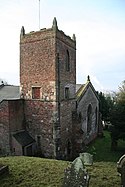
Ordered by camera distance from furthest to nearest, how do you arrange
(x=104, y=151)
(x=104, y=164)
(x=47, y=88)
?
(x=104, y=151) < (x=47, y=88) < (x=104, y=164)

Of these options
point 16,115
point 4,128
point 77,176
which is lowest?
point 77,176

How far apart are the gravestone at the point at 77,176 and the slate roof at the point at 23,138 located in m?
10.6

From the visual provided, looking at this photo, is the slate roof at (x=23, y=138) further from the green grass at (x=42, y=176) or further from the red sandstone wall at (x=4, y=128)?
the green grass at (x=42, y=176)

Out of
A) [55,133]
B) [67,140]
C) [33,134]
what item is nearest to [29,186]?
[55,133]

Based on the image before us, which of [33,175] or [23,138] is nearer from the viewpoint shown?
[33,175]

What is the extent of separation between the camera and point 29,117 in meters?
18.3

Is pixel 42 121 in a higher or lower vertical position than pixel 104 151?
higher

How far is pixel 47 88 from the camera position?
17.1m

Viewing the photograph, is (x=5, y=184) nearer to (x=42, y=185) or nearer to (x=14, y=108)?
(x=42, y=185)

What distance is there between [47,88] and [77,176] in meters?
11.4

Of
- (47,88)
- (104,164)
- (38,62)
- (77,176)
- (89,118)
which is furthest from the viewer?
(89,118)

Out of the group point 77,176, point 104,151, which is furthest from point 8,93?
point 77,176

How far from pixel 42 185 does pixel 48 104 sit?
9.21 meters

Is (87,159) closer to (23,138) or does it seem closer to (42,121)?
(42,121)
